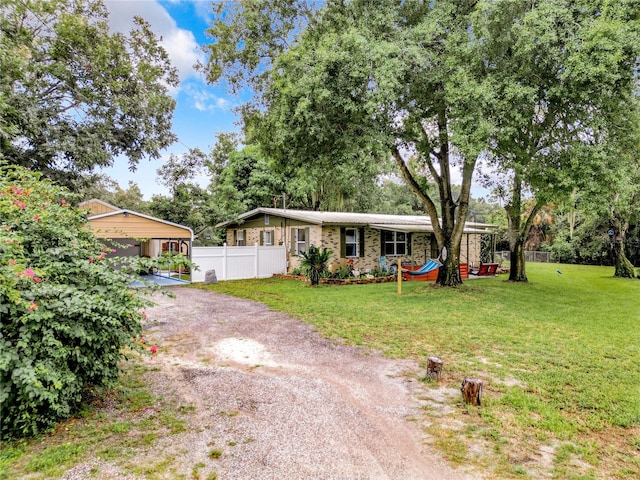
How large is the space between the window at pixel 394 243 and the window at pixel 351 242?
1489 millimetres

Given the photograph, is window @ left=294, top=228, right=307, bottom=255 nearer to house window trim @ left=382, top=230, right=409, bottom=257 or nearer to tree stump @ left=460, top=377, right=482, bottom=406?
house window trim @ left=382, top=230, right=409, bottom=257

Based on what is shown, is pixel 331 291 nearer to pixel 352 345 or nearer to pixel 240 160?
pixel 352 345

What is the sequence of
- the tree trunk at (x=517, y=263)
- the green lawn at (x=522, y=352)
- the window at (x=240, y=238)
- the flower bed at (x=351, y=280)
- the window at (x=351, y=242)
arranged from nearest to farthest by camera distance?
the green lawn at (x=522, y=352), the flower bed at (x=351, y=280), the tree trunk at (x=517, y=263), the window at (x=351, y=242), the window at (x=240, y=238)

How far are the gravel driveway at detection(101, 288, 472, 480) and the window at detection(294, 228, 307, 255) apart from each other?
930 cm

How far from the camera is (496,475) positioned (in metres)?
2.62

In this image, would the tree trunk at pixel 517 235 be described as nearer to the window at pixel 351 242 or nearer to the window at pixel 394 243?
the window at pixel 394 243

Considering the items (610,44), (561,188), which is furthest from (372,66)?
(561,188)

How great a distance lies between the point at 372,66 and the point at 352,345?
→ 6260 millimetres

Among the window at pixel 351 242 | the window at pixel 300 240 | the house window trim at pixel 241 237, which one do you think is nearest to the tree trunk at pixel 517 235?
the window at pixel 351 242

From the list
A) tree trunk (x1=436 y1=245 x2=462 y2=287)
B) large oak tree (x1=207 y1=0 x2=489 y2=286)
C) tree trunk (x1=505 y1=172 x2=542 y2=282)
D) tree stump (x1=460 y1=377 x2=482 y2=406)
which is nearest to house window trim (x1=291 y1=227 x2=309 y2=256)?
large oak tree (x1=207 y1=0 x2=489 y2=286)

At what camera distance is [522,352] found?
551 cm

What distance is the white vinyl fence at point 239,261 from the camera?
1433 centimetres

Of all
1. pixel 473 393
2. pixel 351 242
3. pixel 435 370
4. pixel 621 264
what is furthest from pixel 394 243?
pixel 473 393

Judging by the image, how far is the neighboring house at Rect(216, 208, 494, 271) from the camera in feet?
49.8
